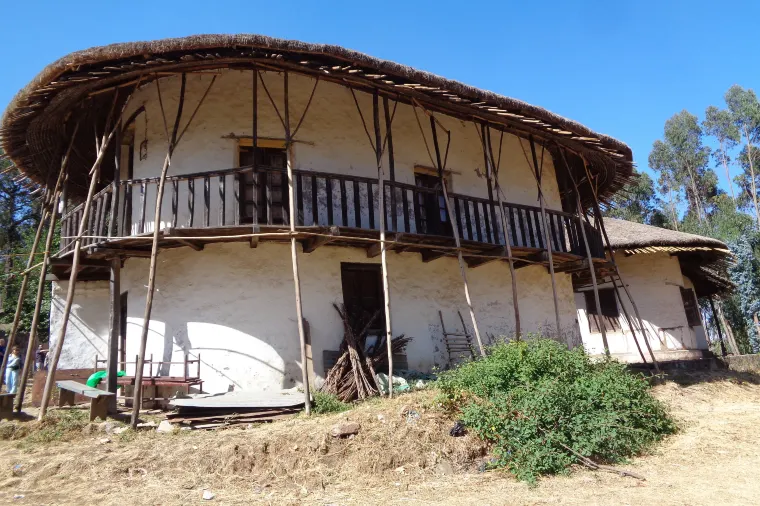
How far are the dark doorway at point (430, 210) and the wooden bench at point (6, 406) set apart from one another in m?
6.58

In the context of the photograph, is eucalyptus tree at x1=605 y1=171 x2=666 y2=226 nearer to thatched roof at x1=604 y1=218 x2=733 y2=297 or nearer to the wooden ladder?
thatched roof at x1=604 y1=218 x2=733 y2=297

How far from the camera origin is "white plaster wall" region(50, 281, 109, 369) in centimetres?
1089

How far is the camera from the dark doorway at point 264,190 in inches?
340

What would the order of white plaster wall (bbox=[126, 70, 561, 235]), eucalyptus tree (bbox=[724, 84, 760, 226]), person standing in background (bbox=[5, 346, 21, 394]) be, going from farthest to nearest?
eucalyptus tree (bbox=[724, 84, 760, 226]) < person standing in background (bbox=[5, 346, 21, 394]) < white plaster wall (bbox=[126, 70, 561, 235])

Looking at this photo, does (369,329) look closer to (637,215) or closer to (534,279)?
(534,279)

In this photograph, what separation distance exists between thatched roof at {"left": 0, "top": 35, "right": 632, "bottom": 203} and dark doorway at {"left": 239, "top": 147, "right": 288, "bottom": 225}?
1.72 m

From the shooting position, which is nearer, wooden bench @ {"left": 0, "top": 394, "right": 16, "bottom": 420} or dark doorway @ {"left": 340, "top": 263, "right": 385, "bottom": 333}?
wooden bench @ {"left": 0, "top": 394, "right": 16, "bottom": 420}

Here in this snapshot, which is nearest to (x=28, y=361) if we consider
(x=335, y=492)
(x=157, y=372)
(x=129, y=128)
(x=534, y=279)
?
(x=157, y=372)

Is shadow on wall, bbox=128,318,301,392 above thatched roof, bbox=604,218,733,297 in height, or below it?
below

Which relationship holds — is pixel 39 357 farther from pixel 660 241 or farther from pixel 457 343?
pixel 660 241

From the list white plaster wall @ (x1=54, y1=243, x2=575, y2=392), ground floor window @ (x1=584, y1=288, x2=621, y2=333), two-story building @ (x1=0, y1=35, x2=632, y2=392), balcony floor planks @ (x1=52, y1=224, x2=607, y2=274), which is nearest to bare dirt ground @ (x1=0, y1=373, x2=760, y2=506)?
white plaster wall @ (x1=54, y1=243, x2=575, y2=392)

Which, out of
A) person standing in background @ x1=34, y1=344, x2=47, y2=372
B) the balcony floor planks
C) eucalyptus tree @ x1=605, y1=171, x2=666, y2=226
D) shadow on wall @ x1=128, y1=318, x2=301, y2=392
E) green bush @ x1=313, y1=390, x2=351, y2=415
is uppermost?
eucalyptus tree @ x1=605, y1=171, x2=666, y2=226

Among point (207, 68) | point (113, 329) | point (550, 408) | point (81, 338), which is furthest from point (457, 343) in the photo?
point (81, 338)

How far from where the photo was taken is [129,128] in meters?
9.73
